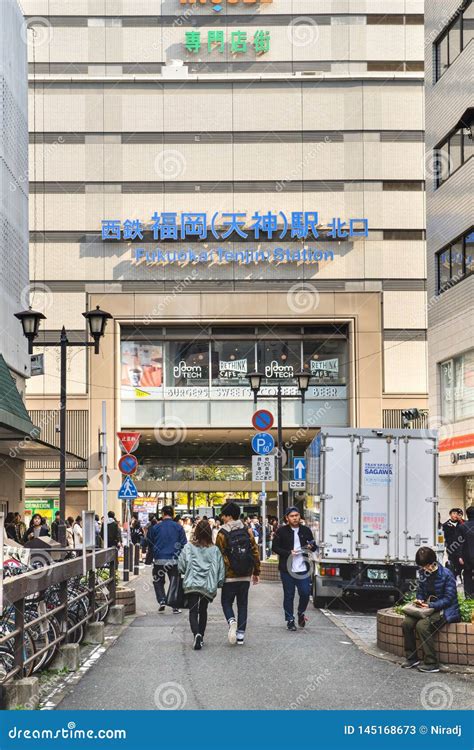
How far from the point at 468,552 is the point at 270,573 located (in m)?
10.1

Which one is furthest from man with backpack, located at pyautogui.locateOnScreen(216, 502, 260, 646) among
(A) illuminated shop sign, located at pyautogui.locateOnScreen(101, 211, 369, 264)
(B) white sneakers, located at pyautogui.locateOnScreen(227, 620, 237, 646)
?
(A) illuminated shop sign, located at pyautogui.locateOnScreen(101, 211, 369, 264)

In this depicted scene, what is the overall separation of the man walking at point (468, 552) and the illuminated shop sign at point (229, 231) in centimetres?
3036

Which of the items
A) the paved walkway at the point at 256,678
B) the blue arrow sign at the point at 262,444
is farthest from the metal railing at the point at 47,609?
the blue arrow sign at the point at 262,444

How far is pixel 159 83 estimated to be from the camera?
48.8m

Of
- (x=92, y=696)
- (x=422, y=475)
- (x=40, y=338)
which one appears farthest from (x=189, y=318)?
(x=92, y=696)

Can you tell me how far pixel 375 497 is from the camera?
18672 millimetres

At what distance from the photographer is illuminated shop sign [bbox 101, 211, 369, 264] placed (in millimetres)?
47562

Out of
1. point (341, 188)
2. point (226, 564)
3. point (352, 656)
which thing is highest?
point (341, 188)

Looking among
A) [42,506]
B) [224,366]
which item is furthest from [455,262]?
[42,506]

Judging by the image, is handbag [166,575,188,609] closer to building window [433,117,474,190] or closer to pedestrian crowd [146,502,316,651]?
pedestrian crowd [146,502,316,651]

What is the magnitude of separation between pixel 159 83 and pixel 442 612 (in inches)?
1582

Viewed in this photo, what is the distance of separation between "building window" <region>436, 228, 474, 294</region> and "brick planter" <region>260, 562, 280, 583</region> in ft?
36.2

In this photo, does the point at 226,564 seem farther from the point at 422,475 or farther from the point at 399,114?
the point at 399,114

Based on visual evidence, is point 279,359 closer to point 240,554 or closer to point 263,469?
point 263,469
